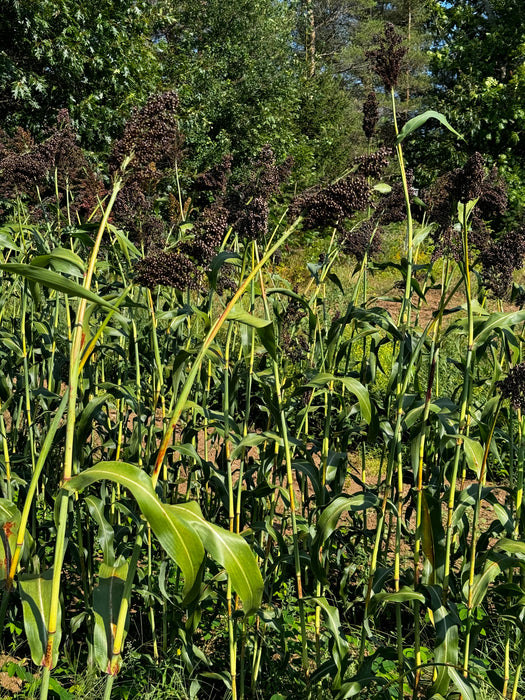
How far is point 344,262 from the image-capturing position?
14352 millimetres

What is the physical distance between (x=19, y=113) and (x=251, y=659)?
471 inches

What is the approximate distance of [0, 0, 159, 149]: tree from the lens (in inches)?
470

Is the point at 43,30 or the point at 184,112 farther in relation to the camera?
the point at 184,112

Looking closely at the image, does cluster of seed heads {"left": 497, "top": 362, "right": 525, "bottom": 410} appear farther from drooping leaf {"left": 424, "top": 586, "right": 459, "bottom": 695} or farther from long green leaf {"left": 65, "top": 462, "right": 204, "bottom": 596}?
long green leaf {"left": 65, "top": 462, "right": 204, "bottom": 596}

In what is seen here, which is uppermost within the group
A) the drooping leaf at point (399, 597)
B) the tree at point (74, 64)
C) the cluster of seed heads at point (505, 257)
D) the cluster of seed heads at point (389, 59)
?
the tree at point (74, 64)

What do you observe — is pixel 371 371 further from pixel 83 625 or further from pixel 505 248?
pixel 83 625

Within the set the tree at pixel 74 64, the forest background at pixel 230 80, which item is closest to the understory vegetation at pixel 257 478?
the forest background at pixel 230 80

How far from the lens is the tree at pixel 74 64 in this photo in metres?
11.9

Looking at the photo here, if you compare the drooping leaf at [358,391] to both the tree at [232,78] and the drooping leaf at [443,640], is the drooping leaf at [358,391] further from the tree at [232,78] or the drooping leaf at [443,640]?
the tree at [232,78]

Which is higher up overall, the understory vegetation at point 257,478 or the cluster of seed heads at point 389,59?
the cluster of seed heads at point 389,59

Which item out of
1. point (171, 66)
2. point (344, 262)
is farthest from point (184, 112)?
point (344, 262)

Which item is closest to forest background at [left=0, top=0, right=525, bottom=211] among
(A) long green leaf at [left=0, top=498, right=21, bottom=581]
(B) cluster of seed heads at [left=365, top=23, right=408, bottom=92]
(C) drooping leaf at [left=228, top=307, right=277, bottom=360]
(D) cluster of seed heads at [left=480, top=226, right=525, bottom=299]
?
(B) cluster of seed heads at [left=365, top=23, right=408, bottom=92]

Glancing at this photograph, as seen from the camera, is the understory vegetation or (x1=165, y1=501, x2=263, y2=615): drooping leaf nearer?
(x1=165, y1=501, x2=263, y2=615): drooping leaf

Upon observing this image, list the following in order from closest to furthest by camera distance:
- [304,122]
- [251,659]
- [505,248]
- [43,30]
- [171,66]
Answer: [505,248]
[251,659]
[43,30]
[171,66]
[304,122]
